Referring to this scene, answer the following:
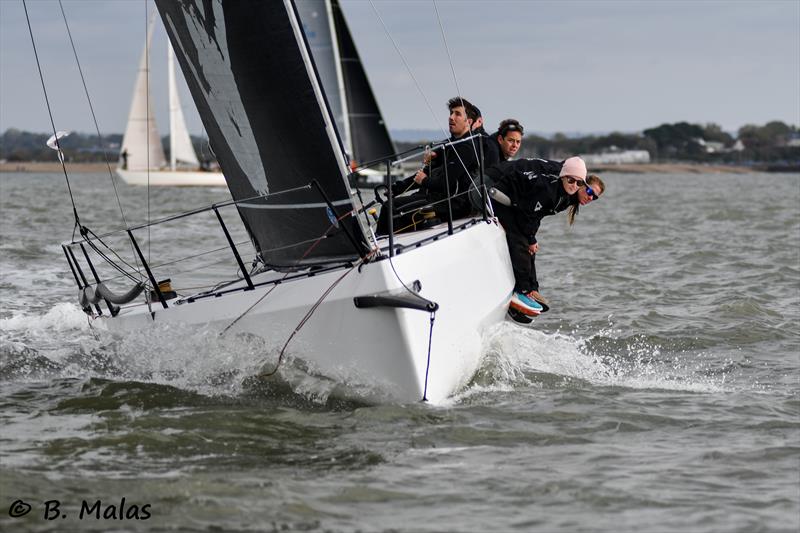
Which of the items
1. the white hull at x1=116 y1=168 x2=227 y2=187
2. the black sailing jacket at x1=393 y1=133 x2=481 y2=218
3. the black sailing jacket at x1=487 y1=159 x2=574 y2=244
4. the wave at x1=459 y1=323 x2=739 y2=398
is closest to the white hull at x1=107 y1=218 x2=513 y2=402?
the wave at x1=459 y1=323 x2=739 y2=398

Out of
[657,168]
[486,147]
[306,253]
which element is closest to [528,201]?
[486,147]

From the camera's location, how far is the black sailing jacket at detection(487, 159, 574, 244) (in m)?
6.86

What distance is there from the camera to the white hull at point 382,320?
545 centimetres

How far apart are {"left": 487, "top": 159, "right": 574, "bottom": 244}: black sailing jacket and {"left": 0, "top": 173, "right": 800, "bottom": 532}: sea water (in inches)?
26.5

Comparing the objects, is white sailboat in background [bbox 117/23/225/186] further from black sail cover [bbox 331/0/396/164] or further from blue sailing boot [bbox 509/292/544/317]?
blue sailing boot [bbox 509/292/544/317]

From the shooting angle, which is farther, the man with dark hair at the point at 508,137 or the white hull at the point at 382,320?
the man with dark hair at the point at 508,137

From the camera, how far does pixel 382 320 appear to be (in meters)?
5.40

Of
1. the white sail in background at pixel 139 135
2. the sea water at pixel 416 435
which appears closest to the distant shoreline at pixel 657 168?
the white sail in background at pixel 139 135

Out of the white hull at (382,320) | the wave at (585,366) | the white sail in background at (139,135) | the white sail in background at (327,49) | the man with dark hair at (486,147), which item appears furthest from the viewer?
the white sail in background at (139,135)

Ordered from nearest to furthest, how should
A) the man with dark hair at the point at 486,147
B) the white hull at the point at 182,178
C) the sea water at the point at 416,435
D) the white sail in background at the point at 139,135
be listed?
the sea water at the point at 416,435, the man with dark hair at the point at 486,147, the white sail in background at the point at 139,135, the white hull at the point at 182,178

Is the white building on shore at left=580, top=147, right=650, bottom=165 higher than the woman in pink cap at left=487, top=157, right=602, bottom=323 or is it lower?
lower

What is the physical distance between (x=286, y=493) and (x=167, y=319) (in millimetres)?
2149

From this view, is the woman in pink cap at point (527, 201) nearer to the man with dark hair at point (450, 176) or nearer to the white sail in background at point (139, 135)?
the man with dark hair at point (450, 176)

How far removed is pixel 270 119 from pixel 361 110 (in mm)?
24136
